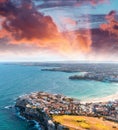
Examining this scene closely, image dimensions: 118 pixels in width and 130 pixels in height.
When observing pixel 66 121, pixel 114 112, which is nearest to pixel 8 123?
pixel 66 121

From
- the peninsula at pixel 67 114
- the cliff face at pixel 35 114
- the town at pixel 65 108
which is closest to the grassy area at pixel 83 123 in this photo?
the peninsula at pixel 67 114

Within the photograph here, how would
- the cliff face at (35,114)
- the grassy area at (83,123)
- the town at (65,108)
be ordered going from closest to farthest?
the grassy area at (83,123)
the cliff face at (35,114)
the town at (65,108)

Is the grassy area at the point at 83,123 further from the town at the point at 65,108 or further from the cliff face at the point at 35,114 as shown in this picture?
the town at the point at 65,108

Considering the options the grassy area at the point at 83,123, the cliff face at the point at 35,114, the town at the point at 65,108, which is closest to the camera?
the grassy area at the point at 83,123

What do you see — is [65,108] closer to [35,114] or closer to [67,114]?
[67,114]

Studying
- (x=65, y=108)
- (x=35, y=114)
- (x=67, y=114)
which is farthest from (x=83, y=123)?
(x=35, y=114)

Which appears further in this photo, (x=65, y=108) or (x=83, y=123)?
(x=65, y=108)

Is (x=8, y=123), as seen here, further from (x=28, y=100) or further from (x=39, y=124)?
(x=28, y=100)

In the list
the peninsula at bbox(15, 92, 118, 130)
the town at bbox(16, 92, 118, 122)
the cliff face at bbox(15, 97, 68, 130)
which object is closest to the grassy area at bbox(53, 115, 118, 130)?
the peninsula at bbox(15, 92, 118, 130)
